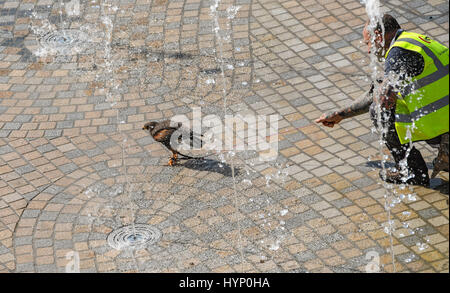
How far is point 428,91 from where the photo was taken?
642cm

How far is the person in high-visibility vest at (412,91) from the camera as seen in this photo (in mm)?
6406

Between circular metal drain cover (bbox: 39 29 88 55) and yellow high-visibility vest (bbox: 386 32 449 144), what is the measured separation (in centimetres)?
417

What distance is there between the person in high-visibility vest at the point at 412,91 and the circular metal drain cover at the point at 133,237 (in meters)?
2.07

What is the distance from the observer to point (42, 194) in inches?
284

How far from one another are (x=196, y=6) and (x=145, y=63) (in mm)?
1243

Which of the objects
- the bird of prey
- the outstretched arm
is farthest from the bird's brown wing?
the outstretched arm

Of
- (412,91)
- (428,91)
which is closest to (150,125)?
(412,91)

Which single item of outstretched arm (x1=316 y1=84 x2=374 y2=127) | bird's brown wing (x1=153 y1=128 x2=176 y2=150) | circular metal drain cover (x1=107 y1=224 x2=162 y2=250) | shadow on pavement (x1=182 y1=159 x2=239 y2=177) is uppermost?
outstretched arm (x1=316 y1=84 x2=374 y2=127)

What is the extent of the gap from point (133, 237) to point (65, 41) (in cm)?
363

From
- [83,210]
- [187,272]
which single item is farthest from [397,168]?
[83,210]

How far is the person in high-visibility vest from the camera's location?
6.41 meters

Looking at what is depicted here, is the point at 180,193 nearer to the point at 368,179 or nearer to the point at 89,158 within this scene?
the point at 89,158

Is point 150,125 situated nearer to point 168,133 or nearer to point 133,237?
point 168,133

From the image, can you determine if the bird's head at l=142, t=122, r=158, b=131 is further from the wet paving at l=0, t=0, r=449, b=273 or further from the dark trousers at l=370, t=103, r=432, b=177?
the dark trousers at l=370, t=103, r=432, b=177
